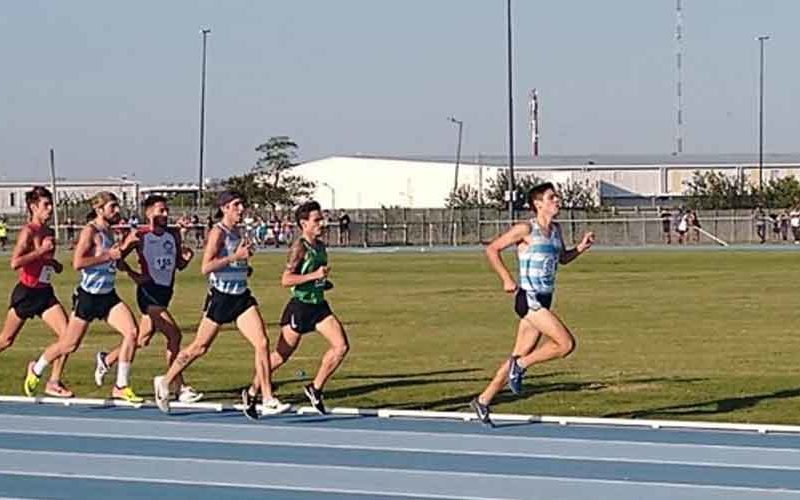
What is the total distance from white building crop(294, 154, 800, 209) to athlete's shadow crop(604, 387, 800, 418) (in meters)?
82.7

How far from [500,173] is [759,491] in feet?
276

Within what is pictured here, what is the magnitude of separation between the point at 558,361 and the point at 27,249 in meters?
5.75

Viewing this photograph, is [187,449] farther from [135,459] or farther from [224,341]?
[224,341]

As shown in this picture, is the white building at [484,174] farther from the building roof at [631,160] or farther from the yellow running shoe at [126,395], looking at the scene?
the yellow running shoe at [126,395]

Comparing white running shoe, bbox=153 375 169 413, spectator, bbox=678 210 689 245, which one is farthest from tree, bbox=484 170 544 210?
white running shoe, bbox=153 375 169 413

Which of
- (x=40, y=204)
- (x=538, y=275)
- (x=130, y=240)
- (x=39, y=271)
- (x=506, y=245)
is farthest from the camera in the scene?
(x=39, y=271)

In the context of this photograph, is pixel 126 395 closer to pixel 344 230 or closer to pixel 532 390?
pixel 532 390

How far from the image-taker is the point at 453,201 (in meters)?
87.2

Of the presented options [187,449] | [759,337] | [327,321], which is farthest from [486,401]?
[759,337]

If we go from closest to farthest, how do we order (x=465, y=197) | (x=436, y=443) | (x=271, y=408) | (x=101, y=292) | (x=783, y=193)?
(x=436, y=443) < (x=271, y=408) < (x=101, y=292) < (x=783, y=193) < (x=465, y=197)

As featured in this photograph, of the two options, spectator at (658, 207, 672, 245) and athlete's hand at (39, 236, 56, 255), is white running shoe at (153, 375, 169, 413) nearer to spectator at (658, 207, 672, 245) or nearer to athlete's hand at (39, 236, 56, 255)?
athlete's hand at (39, 236, 56, 255)

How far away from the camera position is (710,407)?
13.1 meters

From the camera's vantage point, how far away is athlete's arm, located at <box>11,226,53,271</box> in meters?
13.5

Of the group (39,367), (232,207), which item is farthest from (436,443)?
(39,367)
